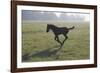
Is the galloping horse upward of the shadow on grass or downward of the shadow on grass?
upward

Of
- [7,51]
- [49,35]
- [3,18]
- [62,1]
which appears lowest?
[7,51]

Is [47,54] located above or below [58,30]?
below

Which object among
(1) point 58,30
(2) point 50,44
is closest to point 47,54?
(2) point 50,44

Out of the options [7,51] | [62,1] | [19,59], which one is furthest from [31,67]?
[62,1]

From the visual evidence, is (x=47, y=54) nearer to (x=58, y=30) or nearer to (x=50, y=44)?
(x=50, y=44)

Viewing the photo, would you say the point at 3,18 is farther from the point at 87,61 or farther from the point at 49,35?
the point at 87,61

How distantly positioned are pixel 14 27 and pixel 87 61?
2.48 feet

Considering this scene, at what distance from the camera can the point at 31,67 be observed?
1722 mm

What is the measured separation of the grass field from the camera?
1722mm

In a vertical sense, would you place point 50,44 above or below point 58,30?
below

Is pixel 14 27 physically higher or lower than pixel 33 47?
higher

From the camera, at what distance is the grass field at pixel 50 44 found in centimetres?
172

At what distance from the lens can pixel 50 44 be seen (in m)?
1.79

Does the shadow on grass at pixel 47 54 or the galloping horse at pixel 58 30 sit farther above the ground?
the galloping horse at pixel 58 30
